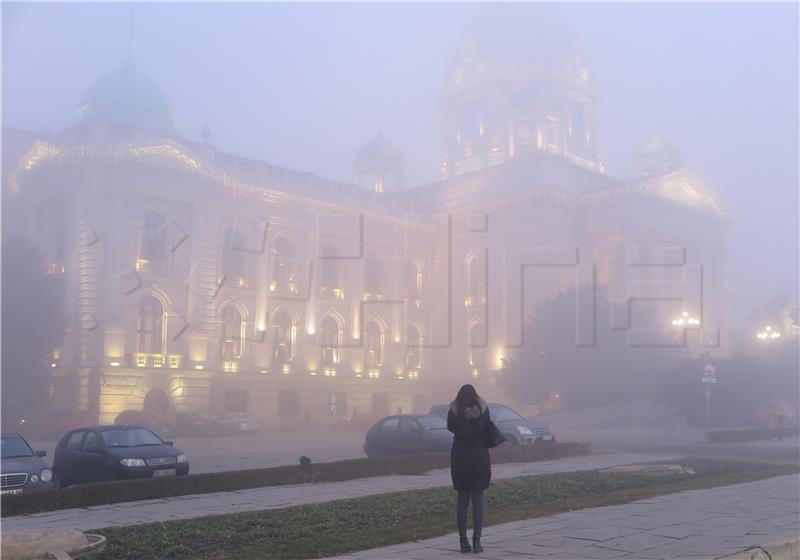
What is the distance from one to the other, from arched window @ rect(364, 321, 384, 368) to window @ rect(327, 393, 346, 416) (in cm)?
406

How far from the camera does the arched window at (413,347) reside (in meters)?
67.8

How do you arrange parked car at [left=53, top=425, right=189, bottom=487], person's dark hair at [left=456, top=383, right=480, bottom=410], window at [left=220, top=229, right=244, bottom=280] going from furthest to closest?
window at [left=220, top=229, right=244, bottom=280]
parked car at [left=53, top=425, right=189, bottom=487]
person's dark hair at [left=456, top=383, right=480, bottom=410]

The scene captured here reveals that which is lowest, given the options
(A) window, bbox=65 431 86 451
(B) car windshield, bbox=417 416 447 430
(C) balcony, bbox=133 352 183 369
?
(B) car windshield, bbox=417 416 447 430

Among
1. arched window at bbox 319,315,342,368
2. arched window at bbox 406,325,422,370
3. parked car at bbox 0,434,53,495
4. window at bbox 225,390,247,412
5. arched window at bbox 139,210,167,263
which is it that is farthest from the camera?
arched window at bbox 406,325,422,370

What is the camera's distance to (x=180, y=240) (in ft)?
176

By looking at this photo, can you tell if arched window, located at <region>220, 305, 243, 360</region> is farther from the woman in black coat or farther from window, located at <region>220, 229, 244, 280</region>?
the woman in black coat

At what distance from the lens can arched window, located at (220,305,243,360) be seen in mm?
55562

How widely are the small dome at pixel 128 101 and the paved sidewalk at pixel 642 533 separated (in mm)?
52976

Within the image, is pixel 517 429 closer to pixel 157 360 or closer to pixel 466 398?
pixel 466 398

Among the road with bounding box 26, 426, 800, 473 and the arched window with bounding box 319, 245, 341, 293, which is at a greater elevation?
the arched window with bounding box 319, 245, 341, 293

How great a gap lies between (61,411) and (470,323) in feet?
114

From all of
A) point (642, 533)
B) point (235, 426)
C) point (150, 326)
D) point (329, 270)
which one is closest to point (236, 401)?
point (150, 326)

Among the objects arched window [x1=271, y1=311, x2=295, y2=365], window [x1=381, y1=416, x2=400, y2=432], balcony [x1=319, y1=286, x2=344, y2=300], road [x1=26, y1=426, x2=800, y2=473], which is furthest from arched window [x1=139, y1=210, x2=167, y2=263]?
window [x1=381, y1=416, x2=400, y2=432]

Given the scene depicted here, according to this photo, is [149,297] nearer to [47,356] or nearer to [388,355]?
[47,356]
